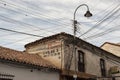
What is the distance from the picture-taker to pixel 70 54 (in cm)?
1839

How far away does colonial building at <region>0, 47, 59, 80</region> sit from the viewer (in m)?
13.1

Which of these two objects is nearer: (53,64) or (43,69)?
(43,69)

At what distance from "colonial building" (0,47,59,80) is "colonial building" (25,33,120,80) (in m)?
1.23

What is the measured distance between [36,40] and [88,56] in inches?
188

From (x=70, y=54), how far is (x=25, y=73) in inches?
199

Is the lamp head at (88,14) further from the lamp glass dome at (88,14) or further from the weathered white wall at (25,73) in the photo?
the weathered white wall at (25,73)

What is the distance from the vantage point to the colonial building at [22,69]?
1310 centimetres

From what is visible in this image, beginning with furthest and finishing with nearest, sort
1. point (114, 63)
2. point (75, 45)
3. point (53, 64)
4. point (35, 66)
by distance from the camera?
1. point (114, 63)
2. point (75, 45)
3. point (53, 64)
4. point (35, 66)

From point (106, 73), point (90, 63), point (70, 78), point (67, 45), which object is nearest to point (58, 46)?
point (67, 45)

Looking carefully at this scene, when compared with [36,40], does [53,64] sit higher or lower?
lower

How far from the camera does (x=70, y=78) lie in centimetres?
1784

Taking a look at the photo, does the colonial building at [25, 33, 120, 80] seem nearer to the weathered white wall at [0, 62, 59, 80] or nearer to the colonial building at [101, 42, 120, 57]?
the weathered white wall at [0, 62, 59, 80]

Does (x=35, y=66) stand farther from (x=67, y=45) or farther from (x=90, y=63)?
(x=90, y=63)

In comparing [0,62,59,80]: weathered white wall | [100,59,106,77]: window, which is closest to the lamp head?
[0,62,59,80]: weathered white wall
